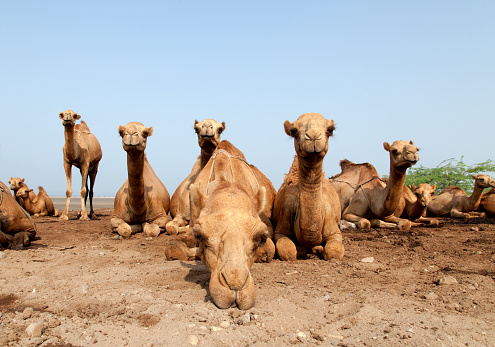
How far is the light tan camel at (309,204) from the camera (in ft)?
16.5

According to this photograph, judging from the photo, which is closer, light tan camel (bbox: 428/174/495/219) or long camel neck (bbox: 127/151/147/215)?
long camel neck (bbox: 127/151/147/215)

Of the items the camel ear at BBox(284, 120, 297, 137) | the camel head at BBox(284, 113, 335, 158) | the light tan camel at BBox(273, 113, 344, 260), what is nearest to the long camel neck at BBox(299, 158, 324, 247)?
the light tan camel at BBox(273, 113, 344, 260)

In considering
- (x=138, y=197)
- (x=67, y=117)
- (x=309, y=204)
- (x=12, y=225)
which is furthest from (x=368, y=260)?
(x=67, y=117)

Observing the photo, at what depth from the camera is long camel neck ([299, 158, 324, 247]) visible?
5340mm

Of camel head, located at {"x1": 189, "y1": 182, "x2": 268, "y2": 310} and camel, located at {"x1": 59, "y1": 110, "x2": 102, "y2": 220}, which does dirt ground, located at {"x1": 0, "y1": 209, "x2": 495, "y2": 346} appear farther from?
camel, located at {"x1": 59, "y1": 110, "x2": 102, "y2": 220}

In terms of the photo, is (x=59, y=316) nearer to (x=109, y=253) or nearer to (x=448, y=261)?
(x=109, y=253)

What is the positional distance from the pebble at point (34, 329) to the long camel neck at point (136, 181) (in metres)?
5.16

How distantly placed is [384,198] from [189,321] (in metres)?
8.20

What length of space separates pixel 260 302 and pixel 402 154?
6608 millimetres

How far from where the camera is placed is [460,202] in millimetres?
14906

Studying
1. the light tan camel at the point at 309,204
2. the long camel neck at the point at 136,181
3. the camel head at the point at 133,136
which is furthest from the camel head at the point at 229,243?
the long camel neck at the point at 136,181

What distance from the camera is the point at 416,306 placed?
3.74 metres

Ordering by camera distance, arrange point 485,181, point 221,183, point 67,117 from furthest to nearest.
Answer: point 485,181 < point 67,117 < point 221,183

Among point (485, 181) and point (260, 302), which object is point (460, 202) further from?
point (260, 302)
